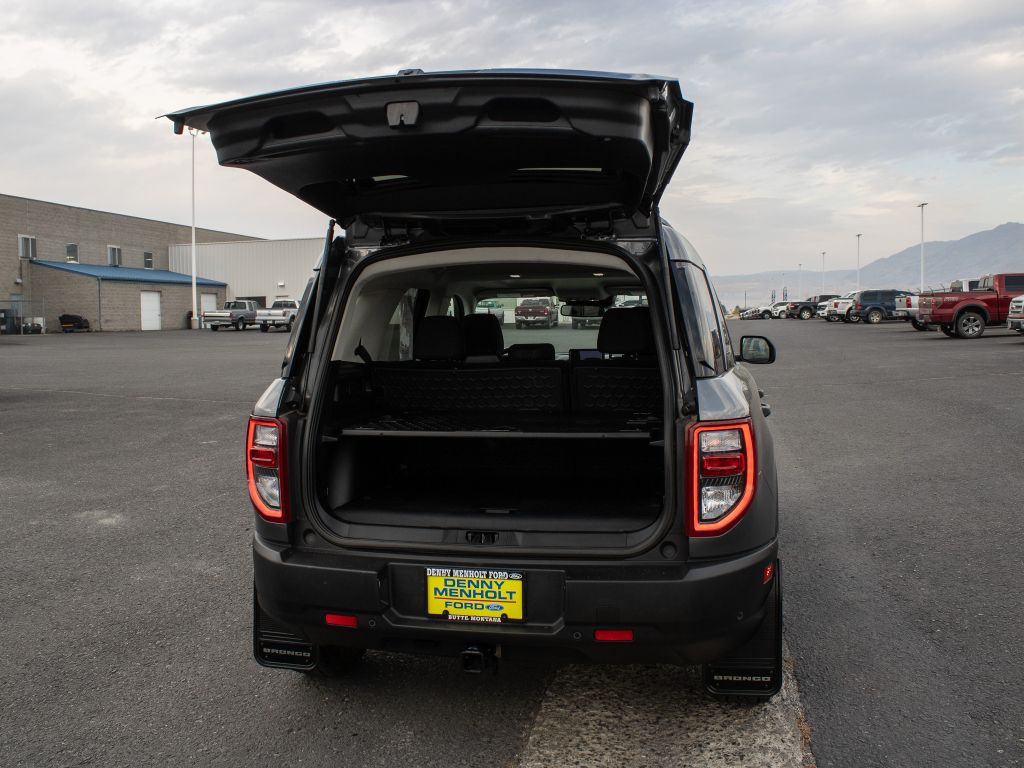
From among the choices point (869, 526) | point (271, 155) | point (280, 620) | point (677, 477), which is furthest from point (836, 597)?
point (271, 155)

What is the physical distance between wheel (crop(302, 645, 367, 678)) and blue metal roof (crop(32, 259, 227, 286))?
170 feet

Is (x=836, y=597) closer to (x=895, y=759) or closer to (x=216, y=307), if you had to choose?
(x=895, y=759)

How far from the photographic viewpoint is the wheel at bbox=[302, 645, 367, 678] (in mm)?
3178

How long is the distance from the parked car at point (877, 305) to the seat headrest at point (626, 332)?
1774 inches

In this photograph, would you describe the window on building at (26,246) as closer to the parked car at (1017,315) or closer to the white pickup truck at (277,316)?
the white pickup truck at (277,316)

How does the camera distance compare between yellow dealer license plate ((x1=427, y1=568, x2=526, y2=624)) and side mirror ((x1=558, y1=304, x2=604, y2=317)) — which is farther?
side mirror ((x1=558, y1=304, x2=604, y2=317))

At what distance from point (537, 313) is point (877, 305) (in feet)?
145

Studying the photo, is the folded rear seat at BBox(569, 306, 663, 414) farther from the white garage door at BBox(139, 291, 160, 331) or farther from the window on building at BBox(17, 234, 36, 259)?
the window on building at BBox(17, 234, 36, 259)

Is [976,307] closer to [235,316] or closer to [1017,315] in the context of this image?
[1017,315]

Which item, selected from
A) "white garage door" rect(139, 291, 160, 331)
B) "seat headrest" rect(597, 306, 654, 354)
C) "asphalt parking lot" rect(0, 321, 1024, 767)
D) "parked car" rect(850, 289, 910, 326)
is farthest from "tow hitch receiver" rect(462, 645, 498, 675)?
"white garage door" rect(139, 291, 160, 331)

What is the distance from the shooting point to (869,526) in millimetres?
5418

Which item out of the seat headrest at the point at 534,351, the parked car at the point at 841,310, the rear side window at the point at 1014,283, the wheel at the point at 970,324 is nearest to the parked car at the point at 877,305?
the parked car at the point at 841,310

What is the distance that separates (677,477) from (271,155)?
1644 mm

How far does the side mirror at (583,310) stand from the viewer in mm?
5125
